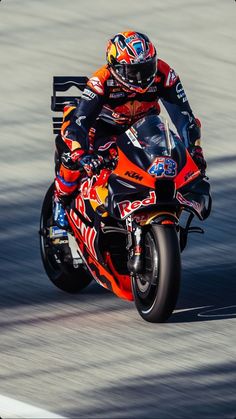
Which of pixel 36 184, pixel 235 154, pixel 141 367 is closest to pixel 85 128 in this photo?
pixel 141 367

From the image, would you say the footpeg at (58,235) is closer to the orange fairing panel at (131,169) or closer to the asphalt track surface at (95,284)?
the asphalt track surface at (95,284)

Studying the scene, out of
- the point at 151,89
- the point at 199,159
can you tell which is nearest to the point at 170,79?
the point at 151,89

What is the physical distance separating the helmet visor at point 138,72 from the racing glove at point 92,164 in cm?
61

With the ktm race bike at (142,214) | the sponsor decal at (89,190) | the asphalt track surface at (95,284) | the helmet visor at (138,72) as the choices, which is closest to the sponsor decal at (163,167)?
the ktm race bike at (142,214)

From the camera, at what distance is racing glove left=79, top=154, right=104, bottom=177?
31.9 feet

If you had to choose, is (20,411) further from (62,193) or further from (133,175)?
(62,193)

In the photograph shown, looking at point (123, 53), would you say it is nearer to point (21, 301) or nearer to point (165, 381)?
point (21, 301)

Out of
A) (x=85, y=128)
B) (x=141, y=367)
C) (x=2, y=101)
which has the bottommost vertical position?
(x=2, y=101)

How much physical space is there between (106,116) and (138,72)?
462 mm

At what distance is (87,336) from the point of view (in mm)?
9570

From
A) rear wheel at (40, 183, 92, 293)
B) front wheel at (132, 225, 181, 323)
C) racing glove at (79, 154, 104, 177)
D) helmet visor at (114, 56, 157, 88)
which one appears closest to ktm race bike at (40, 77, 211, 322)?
front wheel at (132, 225, 181, 323)

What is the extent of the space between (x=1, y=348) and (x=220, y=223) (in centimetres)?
370

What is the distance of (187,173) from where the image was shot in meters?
9.66

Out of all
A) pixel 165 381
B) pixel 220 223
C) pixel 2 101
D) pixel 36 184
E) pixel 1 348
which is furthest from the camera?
pixel 2 101
